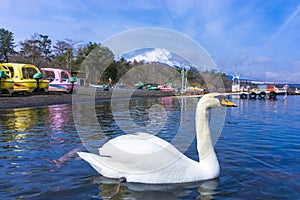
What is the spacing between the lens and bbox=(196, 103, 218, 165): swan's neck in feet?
15.6

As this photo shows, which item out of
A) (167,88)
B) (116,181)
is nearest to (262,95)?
(167,88)

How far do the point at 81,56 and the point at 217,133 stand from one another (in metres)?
49.9

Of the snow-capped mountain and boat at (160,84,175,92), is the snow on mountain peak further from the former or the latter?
boat at (160,84,175,92)

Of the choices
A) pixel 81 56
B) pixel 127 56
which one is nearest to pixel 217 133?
pixel 127 56

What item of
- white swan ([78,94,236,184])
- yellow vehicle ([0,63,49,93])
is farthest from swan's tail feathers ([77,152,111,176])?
yellow vehicle ([0,63,49,93])

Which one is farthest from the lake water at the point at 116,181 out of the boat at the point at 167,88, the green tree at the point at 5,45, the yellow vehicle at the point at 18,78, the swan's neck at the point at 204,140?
the green tree at the point at 5,45

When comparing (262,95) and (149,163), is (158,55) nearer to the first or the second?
(149,163)

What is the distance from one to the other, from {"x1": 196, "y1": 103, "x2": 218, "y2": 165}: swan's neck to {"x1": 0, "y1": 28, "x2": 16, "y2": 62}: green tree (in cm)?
6272

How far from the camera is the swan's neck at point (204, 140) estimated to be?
4.75m

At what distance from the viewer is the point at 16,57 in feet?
173

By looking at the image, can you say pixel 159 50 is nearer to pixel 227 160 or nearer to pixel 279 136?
pixel 227 160

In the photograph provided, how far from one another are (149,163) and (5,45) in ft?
220

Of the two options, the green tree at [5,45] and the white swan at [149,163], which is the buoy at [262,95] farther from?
the green tree at [5,45]

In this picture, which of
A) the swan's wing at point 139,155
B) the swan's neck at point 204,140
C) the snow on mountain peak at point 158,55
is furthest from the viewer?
the snow on mountain peak at point 158,55
